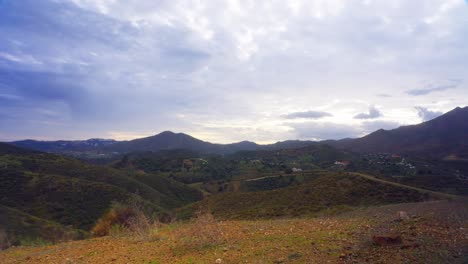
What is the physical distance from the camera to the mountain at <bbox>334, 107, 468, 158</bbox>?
10775 cm

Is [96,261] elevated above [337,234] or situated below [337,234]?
below

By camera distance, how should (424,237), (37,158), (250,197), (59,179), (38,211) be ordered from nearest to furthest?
(424,237)
(250,197)
(38,211)
(59,179)
(37,158)

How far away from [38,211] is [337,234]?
43513 millimetres

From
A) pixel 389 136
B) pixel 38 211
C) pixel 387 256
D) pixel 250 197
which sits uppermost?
pixel 389 136

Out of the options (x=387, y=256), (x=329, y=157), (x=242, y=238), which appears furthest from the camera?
(x=329, y=157)

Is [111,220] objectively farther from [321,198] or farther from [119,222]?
[321,198]

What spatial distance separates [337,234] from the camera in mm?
8641

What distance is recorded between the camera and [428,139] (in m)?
127

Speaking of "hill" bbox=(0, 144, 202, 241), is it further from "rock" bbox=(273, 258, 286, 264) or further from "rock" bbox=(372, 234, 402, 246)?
"rock" bbox=(372, 234, 402, 246)

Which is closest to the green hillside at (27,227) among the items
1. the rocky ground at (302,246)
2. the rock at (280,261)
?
the rocky ground at (302,246)

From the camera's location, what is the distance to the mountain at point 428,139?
107750mm

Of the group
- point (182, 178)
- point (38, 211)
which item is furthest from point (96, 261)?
point (182, 178)

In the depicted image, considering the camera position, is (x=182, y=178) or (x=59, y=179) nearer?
(x=59, y=179)

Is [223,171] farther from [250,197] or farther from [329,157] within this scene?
[250,197]
